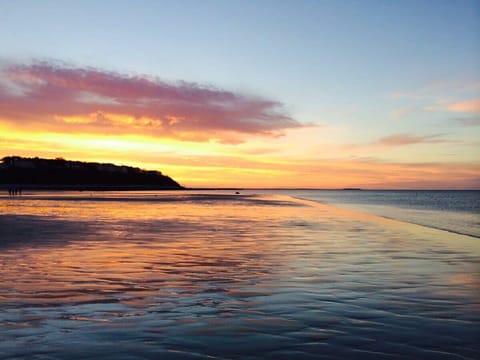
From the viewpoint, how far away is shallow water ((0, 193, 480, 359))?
6527mm

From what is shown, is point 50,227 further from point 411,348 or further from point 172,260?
point 411,348

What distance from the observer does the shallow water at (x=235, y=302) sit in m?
6.53

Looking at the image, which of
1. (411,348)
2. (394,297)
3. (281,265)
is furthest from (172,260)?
(411,348)

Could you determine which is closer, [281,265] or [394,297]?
[394,297]

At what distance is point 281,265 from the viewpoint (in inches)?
553

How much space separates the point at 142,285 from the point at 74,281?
1.58 m

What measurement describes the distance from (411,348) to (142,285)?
6137 millimetres

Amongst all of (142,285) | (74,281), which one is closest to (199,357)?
(142,285)

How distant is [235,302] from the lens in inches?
365

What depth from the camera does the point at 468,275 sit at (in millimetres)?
12828

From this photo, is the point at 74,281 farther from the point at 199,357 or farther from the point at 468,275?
the point at 468,275

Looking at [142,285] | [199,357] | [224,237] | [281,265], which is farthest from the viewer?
[224,237]

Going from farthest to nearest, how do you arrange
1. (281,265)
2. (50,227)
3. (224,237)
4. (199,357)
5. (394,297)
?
(50,227), (224,237), (281,265), (394,297), (199,357)

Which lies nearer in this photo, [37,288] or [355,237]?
[37,288]
